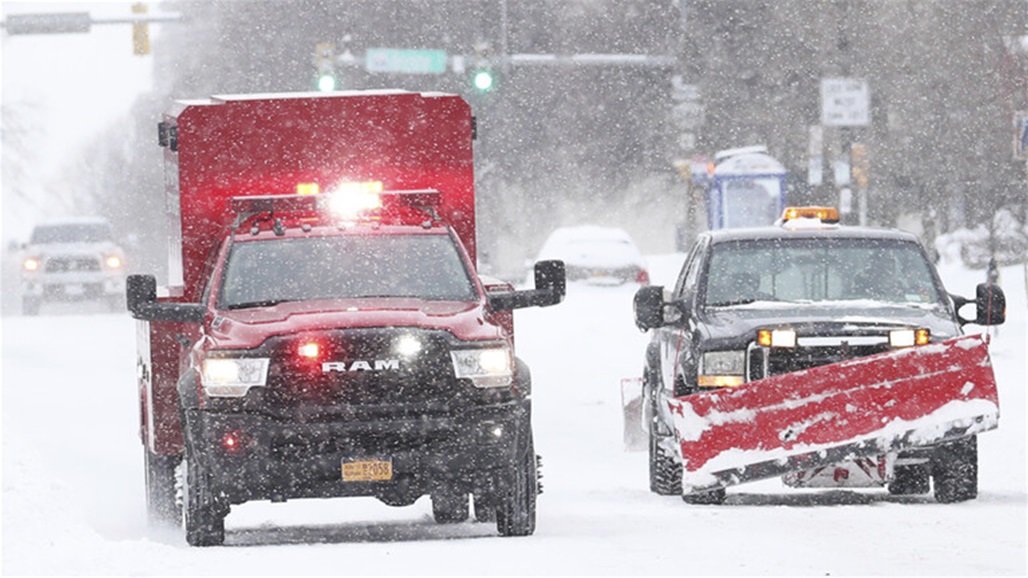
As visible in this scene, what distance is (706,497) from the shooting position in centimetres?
1323

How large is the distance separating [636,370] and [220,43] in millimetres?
42790

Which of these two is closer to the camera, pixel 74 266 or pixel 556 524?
pixel 556 524

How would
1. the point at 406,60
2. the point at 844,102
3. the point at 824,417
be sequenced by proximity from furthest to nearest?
the point at 406,60 → the point at 844,102 → the point at 824,417

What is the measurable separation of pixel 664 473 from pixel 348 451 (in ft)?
11.5

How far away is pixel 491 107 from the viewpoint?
6316 centimetres

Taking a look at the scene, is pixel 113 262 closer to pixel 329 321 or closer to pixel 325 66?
pixel 325 66

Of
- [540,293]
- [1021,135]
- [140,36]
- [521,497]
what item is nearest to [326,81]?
[140,36]

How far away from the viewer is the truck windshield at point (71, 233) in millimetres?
39312

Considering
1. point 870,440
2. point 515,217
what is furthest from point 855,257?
point 515,217

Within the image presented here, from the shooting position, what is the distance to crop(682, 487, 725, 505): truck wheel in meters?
13.2

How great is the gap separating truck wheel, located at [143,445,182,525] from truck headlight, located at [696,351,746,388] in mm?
3070

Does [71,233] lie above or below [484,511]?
below

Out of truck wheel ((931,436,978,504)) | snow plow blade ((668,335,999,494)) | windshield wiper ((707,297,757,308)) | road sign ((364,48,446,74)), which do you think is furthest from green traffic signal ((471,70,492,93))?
snow plow blade ((668,335,999,494))

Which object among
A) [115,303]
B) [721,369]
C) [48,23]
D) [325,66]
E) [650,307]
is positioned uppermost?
[48,23]
